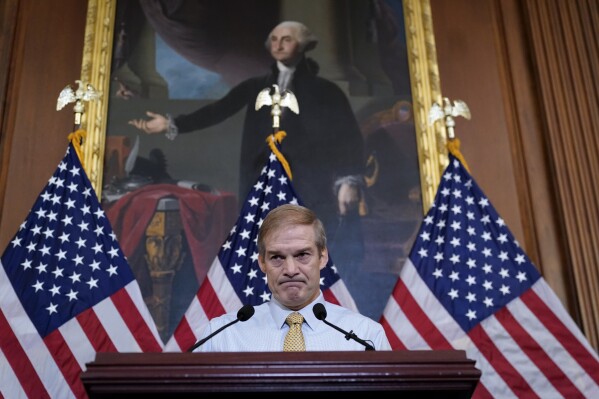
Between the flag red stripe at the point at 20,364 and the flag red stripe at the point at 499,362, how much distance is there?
254 centimetres

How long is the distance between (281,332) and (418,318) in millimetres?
1888

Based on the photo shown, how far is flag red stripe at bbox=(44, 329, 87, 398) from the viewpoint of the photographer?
375cm

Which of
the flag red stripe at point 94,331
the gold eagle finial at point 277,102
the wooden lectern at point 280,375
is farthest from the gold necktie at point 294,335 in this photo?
the gold eagle finial at point 277,102

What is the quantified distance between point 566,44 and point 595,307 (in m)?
2.12

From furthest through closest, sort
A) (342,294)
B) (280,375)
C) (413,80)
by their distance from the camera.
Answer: (413,80)
(342,294)
(280,375)

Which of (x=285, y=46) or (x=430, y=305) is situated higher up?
(x=285, y=46)

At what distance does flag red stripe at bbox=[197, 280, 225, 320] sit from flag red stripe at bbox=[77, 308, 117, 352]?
0.59 metres

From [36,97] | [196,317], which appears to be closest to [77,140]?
[36,97]

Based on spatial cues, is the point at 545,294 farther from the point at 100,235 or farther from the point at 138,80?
the point at 138,80

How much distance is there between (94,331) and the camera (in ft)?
12.9

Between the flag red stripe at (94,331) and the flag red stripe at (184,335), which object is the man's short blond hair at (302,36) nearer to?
the flag red stripe at (184,335)

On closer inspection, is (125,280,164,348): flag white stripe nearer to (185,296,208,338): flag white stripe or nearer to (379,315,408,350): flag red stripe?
(185,296,208,338): flag white stripe

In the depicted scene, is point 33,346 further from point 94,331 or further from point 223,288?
point 223,288

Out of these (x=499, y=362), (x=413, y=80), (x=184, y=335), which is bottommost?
(x=499, y=362)
